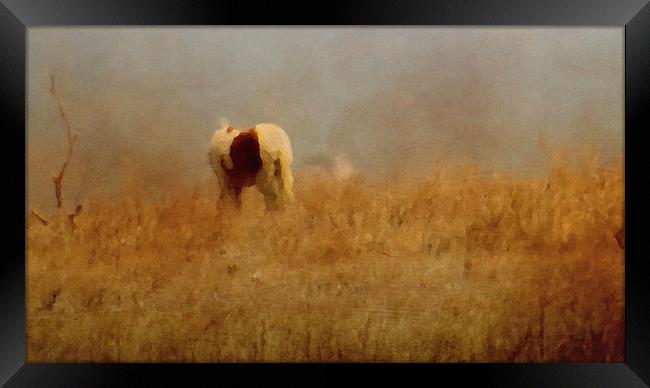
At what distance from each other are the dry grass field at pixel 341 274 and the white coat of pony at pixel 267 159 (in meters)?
0.04

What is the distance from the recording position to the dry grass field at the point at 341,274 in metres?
1.74

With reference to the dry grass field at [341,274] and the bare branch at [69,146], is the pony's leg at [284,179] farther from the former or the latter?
the bare branch at [69,146]

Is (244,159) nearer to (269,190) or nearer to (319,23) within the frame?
(269,190)

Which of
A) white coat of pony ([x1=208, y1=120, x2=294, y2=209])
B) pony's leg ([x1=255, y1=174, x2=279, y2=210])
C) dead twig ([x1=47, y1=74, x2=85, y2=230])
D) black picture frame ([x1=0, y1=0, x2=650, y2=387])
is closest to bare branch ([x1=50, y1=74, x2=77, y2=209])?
dead twig ([x1=47, y1=74, x2=85, y2=230])

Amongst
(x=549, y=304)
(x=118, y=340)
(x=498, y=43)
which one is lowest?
(x=118, y=340)

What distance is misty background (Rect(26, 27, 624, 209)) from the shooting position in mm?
1732

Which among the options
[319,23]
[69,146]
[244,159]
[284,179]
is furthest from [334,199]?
[69,146]

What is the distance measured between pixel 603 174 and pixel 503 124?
34 centimetres

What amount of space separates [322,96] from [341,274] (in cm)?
55

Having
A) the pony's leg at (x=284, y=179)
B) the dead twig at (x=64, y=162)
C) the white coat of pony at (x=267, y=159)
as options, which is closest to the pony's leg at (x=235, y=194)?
the white coat of pony at (x=267, y=159)

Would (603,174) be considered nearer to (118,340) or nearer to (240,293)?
(240,293)

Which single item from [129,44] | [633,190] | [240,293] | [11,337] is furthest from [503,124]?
[11,337]

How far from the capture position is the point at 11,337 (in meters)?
1.75

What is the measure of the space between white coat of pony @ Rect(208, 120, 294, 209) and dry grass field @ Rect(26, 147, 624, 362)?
37 millimetres
